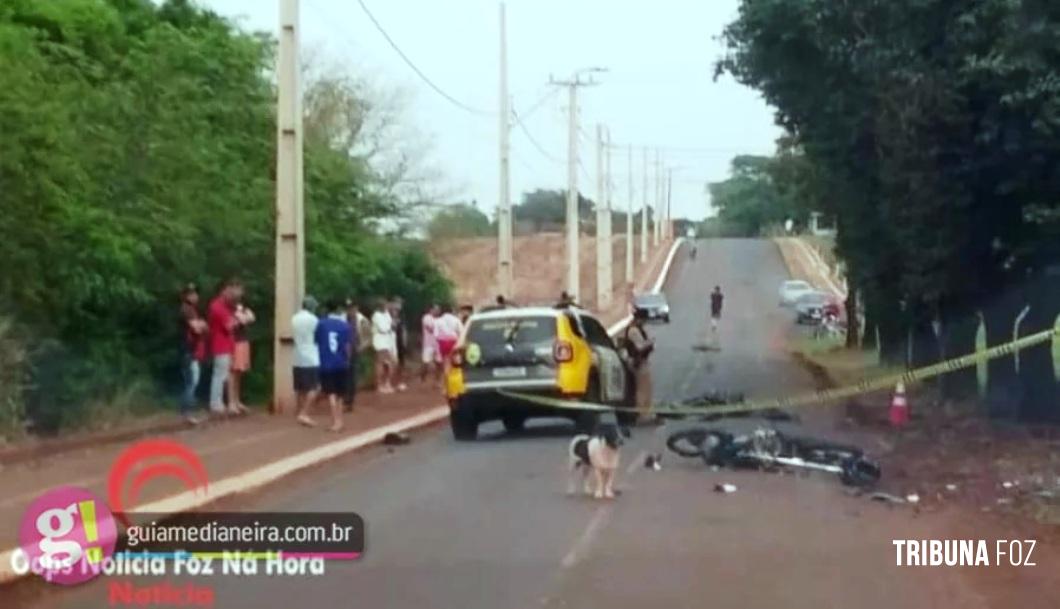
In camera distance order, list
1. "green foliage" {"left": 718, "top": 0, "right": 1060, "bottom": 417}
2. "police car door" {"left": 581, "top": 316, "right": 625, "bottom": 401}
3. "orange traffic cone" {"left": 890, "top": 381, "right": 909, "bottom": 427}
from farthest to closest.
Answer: "police car door" {"left": 581, "top": 316, "right": 625, "bottom": 401}, "orange traffic cone" {"left": 890, "top": 381, "right": 909, "bottom": 427}, "green foliage" {"left": 718, "top": 0, "right": 1060, "bottom": 417}

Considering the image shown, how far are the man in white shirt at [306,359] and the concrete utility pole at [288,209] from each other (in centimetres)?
254

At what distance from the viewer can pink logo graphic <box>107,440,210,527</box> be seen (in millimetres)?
16353

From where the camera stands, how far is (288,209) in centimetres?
2980

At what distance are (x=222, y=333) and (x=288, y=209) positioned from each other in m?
3.70

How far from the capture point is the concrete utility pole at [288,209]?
29641mm

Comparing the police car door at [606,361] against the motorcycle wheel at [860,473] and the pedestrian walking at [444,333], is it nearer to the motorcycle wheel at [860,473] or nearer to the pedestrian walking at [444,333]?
the motorcycle wheel at [860,473]

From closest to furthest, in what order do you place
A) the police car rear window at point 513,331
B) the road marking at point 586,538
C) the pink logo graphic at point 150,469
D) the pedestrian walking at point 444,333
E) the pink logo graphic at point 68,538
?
the pink logo graphic at point 68,538 < the road marking at point 586,538 < the pink logo graphic at point 150,469 < the police car rear window at point 513,331 < the pedestrian walking at point 444,333

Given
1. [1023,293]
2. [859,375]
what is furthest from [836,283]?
[1023,293]

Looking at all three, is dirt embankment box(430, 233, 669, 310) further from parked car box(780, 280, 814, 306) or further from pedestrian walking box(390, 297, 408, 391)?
pedestrian walking box(390, 297, 408, 391)

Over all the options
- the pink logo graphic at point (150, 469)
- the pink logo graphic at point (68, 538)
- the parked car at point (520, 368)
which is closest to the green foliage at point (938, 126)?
the parked car at point (520, 368)

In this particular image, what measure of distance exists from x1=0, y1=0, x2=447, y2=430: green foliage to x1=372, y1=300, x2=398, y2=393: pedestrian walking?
180 cm

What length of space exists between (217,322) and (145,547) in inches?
510

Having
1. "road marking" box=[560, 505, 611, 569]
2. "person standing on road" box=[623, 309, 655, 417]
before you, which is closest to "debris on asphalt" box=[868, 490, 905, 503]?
"road marking" box=[560, 505, 611, 569]

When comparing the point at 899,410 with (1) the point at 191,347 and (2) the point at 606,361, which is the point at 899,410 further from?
(1) the point at 191,347
